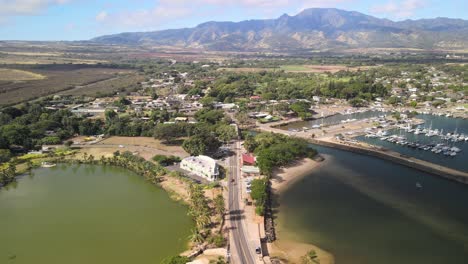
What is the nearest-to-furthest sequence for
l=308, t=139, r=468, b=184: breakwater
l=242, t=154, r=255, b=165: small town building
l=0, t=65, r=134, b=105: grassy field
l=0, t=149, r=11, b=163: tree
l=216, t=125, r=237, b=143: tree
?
l=308, t=139, r=468, b=184: breakwater, l=242, t=154, r=255, b=165: small town building, l=0, t=149, r=11, b=163: tree, l=216, t=125, r=237, b=143: tree, l=0, t=65, r=134, b=105: grassy field

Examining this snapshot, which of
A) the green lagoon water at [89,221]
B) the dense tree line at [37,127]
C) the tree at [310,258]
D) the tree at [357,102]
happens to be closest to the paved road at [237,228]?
the tree at [310,258]

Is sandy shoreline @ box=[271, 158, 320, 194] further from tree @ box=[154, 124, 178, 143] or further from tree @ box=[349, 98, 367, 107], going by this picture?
tree @ box=[349, 98, 367, 107]

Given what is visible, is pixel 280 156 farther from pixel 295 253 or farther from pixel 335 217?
pixel 295 253

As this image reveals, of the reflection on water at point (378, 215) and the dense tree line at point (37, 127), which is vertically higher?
the dense tree line at point (37, 127)

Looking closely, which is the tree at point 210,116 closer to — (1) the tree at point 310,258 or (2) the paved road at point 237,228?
(2) the paved road at point 237,228

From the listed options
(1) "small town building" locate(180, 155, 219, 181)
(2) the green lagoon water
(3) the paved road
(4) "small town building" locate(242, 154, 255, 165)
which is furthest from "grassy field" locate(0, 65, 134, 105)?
(3) the paved road

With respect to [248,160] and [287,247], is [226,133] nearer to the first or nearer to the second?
[248,160]

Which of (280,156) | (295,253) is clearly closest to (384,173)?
(280,156)
